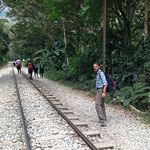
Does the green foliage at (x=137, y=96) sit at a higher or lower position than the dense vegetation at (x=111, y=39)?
lower

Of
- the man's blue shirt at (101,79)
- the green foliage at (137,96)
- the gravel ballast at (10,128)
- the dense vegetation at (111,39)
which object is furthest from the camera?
the dense vegetation at (111,39)

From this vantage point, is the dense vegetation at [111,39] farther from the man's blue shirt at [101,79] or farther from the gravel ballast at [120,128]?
the man's blue shirt at [101,79]

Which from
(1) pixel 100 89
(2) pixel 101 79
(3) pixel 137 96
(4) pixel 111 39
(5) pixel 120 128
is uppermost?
(4) pixel 111 39

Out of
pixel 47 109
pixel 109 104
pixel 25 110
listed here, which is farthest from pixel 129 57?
pixel 25 110

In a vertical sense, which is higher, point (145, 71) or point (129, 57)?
point (129, 57)

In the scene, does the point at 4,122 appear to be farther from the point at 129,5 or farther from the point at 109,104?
the point at 129,5

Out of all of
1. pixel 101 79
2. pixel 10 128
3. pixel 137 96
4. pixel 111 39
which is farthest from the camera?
pixel 111 39

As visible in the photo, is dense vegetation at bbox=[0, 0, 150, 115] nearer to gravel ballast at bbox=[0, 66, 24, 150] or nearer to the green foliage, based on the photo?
the green foliage

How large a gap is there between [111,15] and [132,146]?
1101 centimetres

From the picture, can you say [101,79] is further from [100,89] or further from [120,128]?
[120,128]

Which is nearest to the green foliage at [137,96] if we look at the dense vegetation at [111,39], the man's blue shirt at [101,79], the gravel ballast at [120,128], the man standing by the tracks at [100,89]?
the dense vegetation at [111,39]

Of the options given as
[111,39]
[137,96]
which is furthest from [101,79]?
[111,39]

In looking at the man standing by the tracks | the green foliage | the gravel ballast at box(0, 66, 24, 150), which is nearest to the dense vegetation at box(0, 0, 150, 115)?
the green foliage

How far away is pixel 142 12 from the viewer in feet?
46.9
